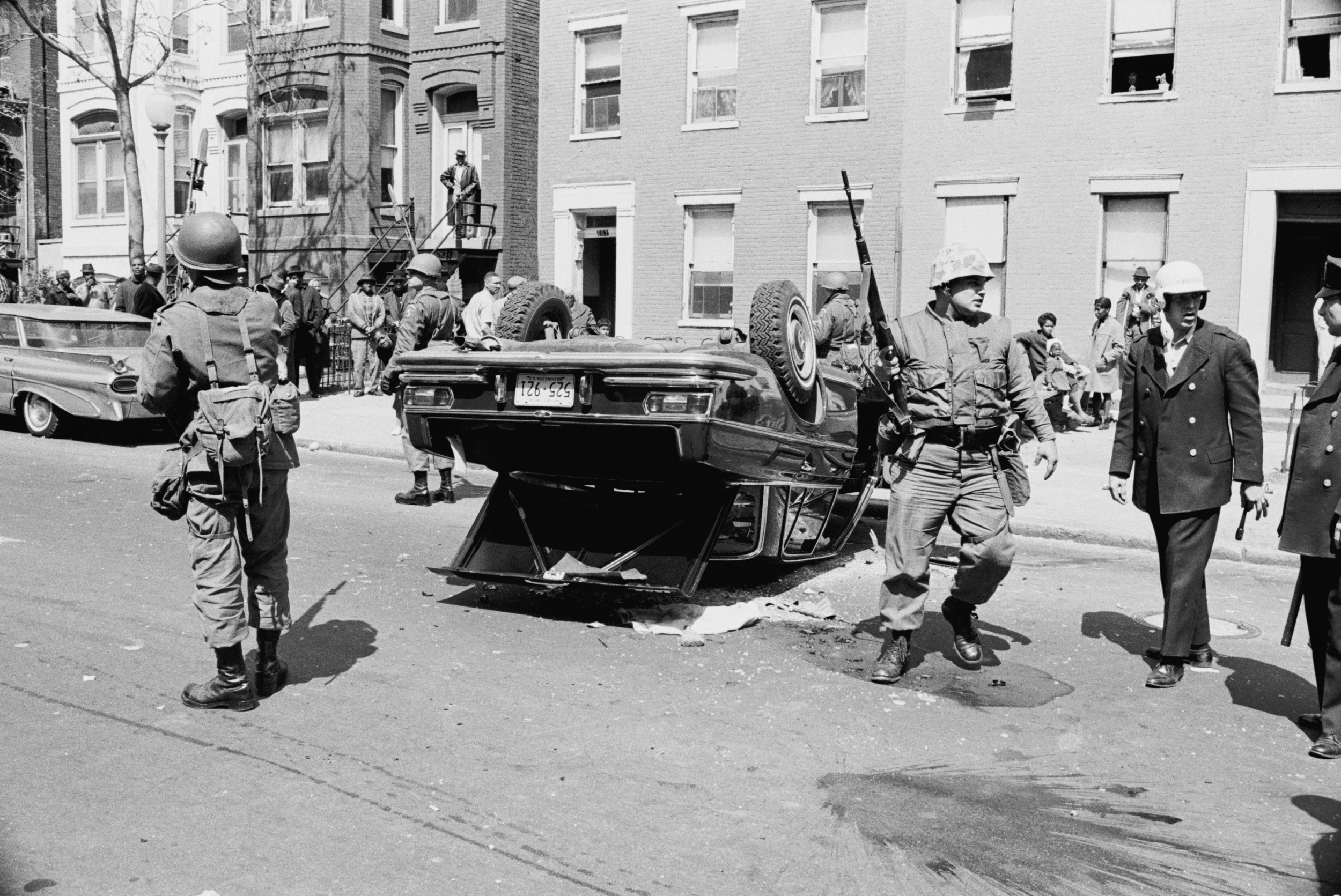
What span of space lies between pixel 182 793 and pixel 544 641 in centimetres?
235

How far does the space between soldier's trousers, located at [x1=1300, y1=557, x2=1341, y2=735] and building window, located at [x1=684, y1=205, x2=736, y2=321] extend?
54.9ft

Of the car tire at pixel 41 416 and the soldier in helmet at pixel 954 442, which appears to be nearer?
the soldier in helmet at pixel 954 442

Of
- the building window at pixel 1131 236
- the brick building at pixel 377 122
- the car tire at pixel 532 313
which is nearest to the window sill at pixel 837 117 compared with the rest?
the building window at pixel 1131 236

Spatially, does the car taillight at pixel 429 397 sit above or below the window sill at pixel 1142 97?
below

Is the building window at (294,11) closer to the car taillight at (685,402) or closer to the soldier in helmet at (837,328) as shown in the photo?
the soldier in helmet at (837,328)

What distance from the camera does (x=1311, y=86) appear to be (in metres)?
16.7

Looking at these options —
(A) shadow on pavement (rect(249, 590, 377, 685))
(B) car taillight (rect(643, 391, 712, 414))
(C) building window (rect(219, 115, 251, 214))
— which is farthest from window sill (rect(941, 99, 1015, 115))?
Answer: (C) building window (rect(219, 115, 251, 214))

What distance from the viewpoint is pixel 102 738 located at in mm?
4867

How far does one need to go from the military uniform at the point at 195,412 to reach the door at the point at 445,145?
21186 millimetres

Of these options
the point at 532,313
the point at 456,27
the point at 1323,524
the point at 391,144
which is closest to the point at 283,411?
the point at 532,313

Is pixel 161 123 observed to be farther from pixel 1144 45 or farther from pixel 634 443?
pixel 634 443

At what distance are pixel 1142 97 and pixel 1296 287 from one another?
130 inches

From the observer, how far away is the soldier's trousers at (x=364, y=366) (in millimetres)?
20250

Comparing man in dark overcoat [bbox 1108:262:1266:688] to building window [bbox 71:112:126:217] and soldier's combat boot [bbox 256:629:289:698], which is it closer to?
soldier's combat boot [bbox 256:629:289:698]
